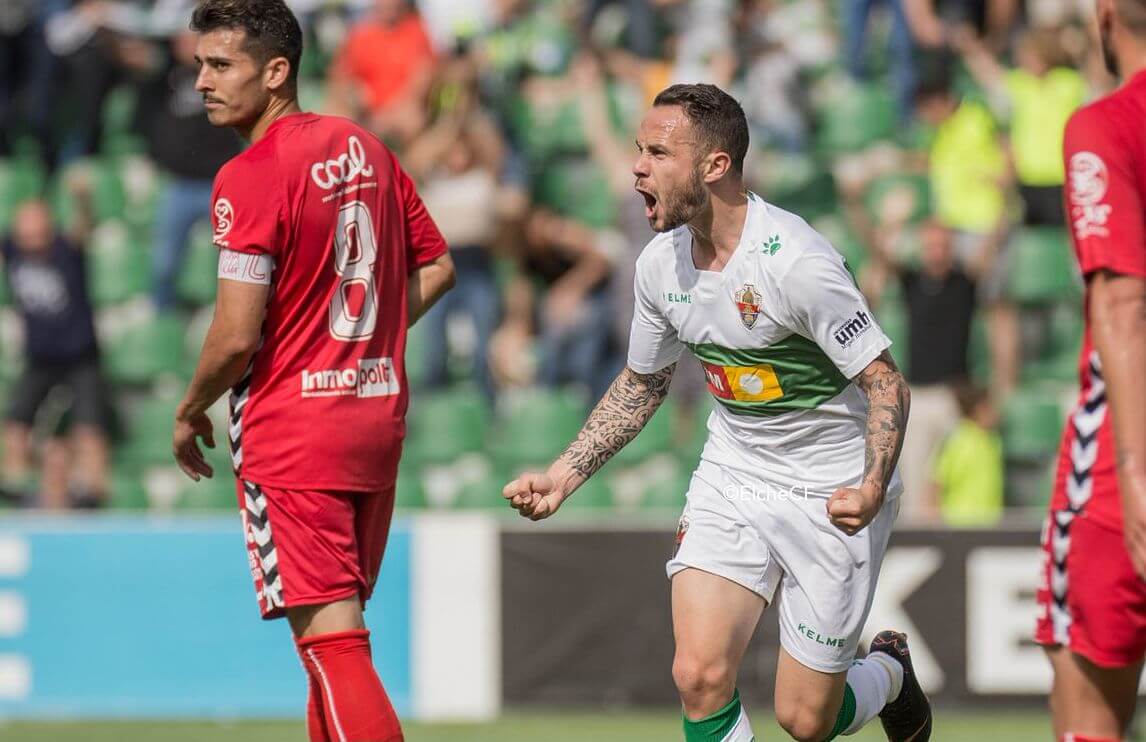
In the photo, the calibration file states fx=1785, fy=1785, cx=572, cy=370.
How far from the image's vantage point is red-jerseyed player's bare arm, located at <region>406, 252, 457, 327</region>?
18.8ft

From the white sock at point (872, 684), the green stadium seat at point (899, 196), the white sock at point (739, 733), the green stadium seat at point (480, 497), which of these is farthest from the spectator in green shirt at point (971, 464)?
the white sock at point (739, 733)

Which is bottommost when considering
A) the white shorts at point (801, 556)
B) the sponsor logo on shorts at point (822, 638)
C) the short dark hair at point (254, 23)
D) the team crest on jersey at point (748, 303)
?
the sponsor logo on shorts at point (822, 638)

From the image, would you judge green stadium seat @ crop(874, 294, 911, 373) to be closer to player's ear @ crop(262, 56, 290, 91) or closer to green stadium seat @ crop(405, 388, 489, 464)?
green stadium seat @ crop(405, 388, 489, 464)

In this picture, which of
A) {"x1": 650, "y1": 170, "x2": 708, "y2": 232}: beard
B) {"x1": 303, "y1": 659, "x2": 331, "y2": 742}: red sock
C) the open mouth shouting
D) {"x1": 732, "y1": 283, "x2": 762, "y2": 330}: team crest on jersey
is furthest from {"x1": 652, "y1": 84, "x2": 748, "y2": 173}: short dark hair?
{"x1": 303, "y1": 659, "x2": 331, "y2": 742}: red sock

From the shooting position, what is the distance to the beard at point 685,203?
5.27 meters

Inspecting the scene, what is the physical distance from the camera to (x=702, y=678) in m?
5.31

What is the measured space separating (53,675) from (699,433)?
415cm

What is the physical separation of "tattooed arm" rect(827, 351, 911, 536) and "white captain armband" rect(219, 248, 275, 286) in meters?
1.76

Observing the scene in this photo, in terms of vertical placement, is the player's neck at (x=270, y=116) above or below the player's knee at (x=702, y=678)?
above

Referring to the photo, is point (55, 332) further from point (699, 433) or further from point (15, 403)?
point (699, 433)

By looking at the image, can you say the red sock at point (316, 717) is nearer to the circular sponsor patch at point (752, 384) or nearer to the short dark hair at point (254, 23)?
the circular sponsor patch at point (752, 384)

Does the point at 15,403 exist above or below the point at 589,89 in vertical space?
below

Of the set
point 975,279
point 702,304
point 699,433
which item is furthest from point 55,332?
→ point 702,304

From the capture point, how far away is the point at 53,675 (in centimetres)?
944
